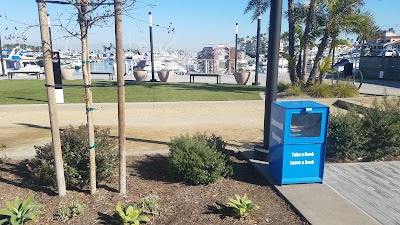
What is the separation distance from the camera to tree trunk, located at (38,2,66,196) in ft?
10.5

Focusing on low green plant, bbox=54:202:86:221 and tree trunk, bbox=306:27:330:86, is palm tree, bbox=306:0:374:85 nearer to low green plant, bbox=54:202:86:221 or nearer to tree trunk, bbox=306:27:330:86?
tree trunk, bbox=306:27:330:86

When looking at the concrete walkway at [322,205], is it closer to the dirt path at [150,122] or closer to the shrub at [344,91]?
the dirt path at [150,122]

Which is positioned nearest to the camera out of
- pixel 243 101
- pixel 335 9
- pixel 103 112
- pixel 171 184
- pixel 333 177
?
pixel 171 184

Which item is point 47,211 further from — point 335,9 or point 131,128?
point 335,9

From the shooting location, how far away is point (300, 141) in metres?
4.03

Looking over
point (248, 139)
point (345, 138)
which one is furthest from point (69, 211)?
point (345, 138)

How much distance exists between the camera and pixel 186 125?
7957 mm

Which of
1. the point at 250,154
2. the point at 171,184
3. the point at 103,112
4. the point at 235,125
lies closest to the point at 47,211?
the point at 171,184

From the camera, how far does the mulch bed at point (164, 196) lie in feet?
10.8

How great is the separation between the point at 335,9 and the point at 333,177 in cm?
1066

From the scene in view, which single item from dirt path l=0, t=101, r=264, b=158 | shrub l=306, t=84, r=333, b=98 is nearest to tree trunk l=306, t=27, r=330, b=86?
shrub l=306, t=84, r=333, b=98

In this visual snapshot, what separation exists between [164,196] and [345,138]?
10.6 feet

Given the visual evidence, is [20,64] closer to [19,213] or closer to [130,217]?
[19,213]

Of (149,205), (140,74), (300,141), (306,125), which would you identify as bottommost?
(149,205)
